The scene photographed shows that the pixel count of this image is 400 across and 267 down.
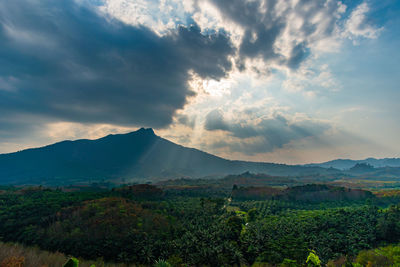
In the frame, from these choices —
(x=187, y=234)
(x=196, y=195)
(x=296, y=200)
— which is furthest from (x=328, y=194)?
(x=187, y=234)

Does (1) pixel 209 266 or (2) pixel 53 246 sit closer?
(1) pixel 209 266

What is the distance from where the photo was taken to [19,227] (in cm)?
6975

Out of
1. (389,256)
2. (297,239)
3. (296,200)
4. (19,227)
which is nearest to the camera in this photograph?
(389,256)

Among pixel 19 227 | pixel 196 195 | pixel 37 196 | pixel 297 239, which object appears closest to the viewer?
pixel 297 239

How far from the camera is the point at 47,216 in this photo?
2972 inches

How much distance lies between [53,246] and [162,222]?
104 feet

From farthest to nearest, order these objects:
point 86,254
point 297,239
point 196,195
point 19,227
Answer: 1. point 196,195
2. point 19,227
3. point 297,239
4. point 86,254

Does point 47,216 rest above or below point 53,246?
above

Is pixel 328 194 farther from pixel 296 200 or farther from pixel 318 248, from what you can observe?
pixel 318 248

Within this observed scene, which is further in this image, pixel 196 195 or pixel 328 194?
pixel 196 195

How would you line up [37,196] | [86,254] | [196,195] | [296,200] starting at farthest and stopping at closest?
[196,195]
[296,200]
[37,196]
[86,254]

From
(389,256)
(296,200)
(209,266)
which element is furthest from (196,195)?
(389,256)

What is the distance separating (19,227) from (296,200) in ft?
455

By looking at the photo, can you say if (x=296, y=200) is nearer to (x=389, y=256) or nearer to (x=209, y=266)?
(x=389, y=256)
